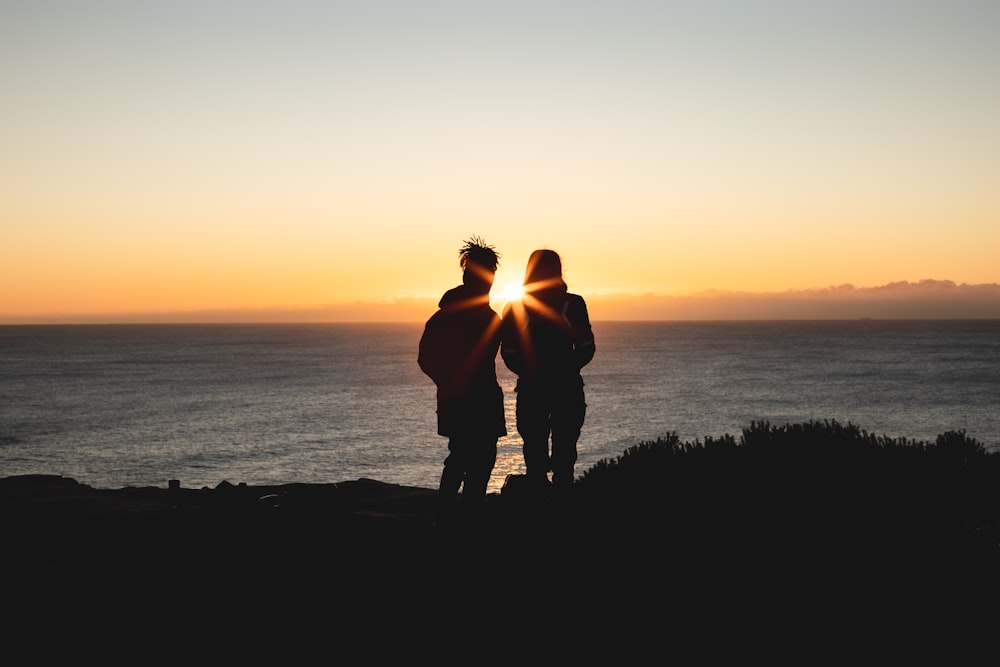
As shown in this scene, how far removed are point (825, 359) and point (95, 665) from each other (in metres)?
119

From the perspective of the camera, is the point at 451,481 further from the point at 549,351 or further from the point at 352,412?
the point at 352,412

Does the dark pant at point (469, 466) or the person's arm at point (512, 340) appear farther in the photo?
the person's arm at point (512, 340)

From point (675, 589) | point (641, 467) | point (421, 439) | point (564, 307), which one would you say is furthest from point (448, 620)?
point (421, 439)

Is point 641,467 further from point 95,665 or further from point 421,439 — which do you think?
point 421,439

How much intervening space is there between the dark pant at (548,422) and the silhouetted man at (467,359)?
0.62 m

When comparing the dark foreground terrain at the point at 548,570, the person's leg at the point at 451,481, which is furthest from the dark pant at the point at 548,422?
the person's leg at the point at 451,481

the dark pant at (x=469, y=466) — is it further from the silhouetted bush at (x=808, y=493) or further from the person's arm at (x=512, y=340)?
the silhouetted bush at (x=808, y=493)

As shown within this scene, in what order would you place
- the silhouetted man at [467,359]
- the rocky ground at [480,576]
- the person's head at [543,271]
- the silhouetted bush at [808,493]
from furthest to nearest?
the person's head at [543,271]
the silhouetted man at [467,359]
the silhouetted bush at [808,493]
the rocky ground at [480,576]

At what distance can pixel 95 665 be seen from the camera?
4.68 meters

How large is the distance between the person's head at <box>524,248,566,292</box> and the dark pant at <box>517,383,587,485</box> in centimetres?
95

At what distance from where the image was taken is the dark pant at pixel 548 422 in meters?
7.61

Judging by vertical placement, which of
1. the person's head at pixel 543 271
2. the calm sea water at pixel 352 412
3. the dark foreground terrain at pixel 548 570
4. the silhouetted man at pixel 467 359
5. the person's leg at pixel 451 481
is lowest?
the calm sea water at pixel 352 412

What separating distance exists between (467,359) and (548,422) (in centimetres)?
125

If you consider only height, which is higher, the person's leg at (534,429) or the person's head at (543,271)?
the person's head at (543,271)
